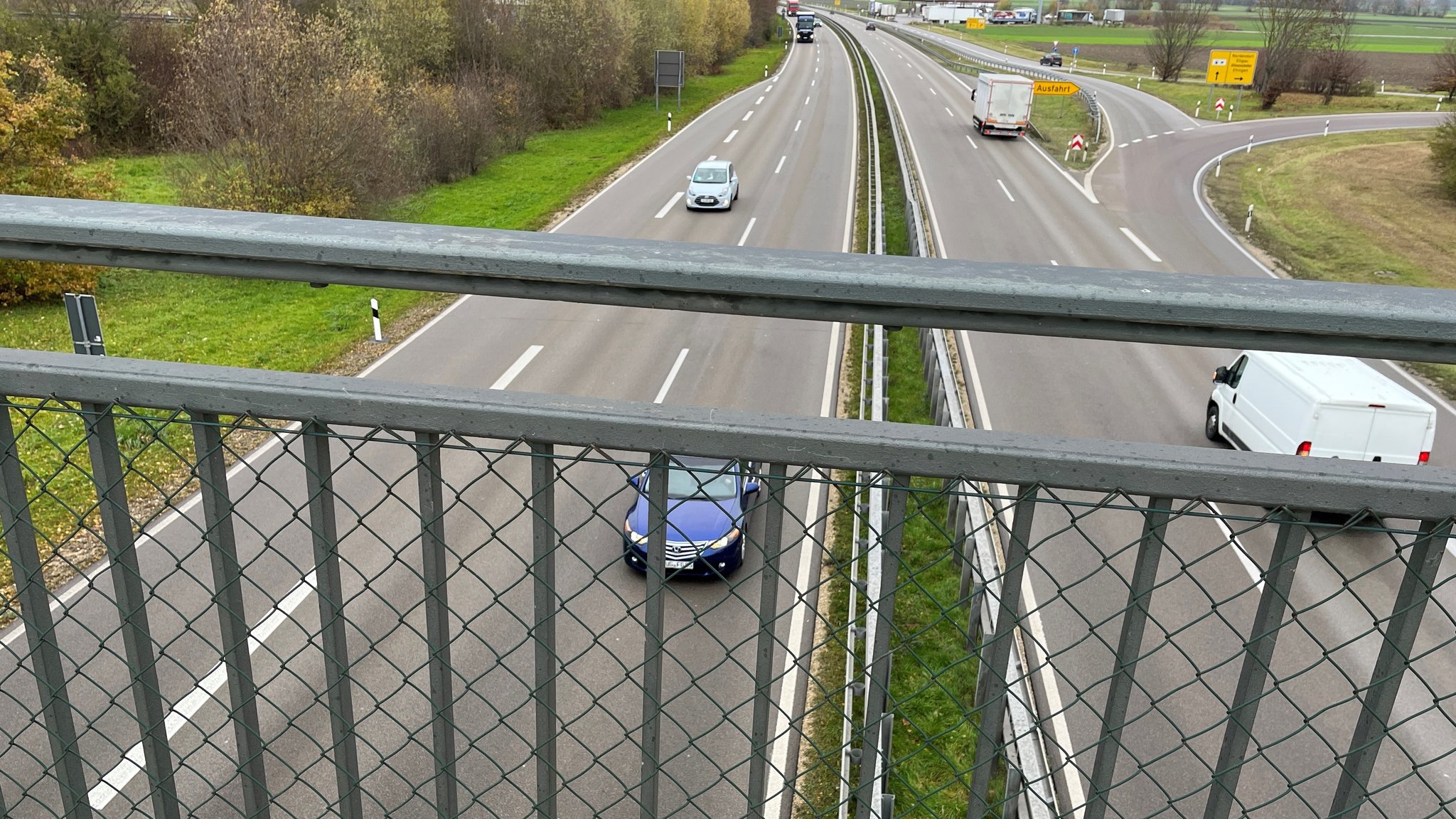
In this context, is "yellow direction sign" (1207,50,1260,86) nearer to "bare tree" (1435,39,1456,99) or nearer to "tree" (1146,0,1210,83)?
"bare tree" (1435,39,1456,99)

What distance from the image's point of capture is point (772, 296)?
6.77 ft

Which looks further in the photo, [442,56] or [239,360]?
[442,56]

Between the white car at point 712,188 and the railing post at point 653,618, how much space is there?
93.8ft

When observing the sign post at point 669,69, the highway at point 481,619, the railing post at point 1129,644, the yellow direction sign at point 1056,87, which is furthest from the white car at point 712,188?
the railing post at point 1129,644

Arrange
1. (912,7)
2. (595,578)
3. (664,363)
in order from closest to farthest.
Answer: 1. (595,578)
2. (664,363)
3. (912,7)

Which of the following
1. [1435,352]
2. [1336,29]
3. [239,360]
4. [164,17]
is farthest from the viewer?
[1336,29]

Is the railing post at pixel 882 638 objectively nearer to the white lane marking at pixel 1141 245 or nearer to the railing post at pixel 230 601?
the railing post at pixel 230 601

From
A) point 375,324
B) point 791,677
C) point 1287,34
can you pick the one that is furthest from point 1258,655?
point 1287,34

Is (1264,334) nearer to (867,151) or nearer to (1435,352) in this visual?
(1435,352)

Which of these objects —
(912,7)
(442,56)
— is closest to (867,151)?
(442,56)

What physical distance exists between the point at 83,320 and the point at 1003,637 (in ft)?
29.8

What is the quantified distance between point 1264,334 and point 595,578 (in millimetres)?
1485

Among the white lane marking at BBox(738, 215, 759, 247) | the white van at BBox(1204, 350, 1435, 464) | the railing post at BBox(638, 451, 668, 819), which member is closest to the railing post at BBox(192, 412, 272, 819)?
the railing post at BBox(638, 451, 668, 819)

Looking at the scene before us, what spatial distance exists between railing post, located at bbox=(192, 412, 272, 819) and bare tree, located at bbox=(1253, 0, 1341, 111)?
211 ft
